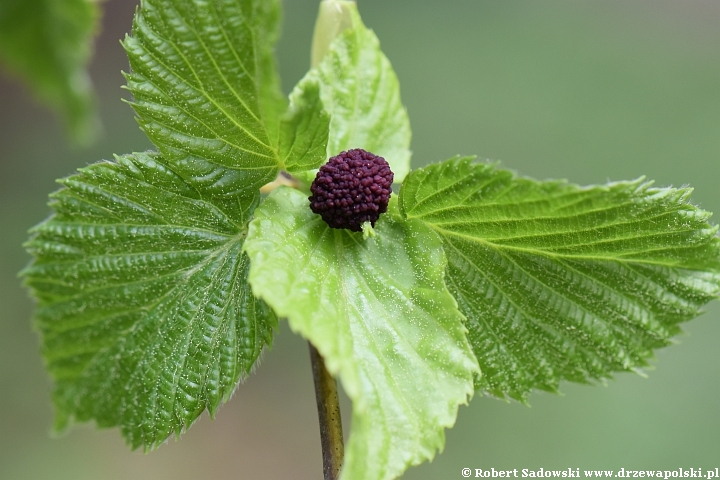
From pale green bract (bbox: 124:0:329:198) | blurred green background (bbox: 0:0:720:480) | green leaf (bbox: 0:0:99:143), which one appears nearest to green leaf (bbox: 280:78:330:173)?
pale green bract (bbox: 124:0:329:198)

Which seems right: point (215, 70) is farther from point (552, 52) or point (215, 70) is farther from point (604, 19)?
point (604, 19)

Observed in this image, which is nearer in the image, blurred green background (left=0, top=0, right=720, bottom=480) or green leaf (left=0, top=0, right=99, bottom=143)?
green leaf (left=0, top=0, right=99, bottom=143)

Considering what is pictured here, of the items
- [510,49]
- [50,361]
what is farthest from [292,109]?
[510,49]

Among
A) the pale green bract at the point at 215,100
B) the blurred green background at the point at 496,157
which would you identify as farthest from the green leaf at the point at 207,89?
the blurred green background at the point at 496,157

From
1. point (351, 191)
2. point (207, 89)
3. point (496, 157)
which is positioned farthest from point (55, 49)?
point (496, 157)

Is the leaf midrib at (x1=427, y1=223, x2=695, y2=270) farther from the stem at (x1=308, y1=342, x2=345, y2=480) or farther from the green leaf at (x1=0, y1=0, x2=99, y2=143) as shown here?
the green leaf at (x1=0, y1=0, x2=99, y2=143)

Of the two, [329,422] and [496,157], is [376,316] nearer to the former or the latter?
[329,422]
